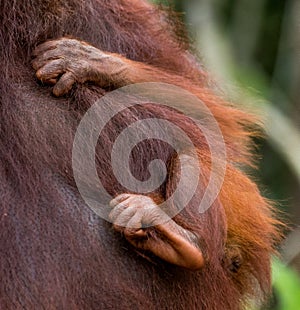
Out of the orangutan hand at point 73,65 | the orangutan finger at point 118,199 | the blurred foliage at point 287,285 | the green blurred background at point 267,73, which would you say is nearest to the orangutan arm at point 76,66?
the orangutan hand at point 73,65

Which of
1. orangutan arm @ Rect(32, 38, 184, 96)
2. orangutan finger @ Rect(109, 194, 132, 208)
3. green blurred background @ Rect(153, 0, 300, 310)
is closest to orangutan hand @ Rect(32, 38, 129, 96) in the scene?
orangutan arm @ Rect(32, 38, 184, 96)

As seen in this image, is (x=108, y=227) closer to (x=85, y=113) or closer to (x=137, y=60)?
(x=85, y=113)

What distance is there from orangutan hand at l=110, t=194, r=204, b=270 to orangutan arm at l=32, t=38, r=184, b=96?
291 mm

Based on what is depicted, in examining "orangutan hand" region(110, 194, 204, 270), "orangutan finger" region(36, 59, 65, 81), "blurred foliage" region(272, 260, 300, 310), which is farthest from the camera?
"blurred foliage" region(272, 260, 300, 310)

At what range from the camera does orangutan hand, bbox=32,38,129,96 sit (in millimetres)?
2131

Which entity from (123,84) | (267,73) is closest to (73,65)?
(123,84)

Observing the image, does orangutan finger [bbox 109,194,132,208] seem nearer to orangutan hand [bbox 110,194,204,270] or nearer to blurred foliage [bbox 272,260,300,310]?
orangutan hand [bbox 110,194,204,270]

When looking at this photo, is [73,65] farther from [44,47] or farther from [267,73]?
[267,73]

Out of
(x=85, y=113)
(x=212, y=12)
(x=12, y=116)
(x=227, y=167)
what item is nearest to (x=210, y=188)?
(x=227, y=167)

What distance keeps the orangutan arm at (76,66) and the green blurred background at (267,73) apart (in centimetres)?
45

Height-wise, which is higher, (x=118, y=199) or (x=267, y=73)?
(x=118, y=199)

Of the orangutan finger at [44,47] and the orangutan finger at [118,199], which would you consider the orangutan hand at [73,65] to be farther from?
the orangutan finger at [118,199]

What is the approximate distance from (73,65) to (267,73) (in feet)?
10.3

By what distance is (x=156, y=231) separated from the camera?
2027mm
